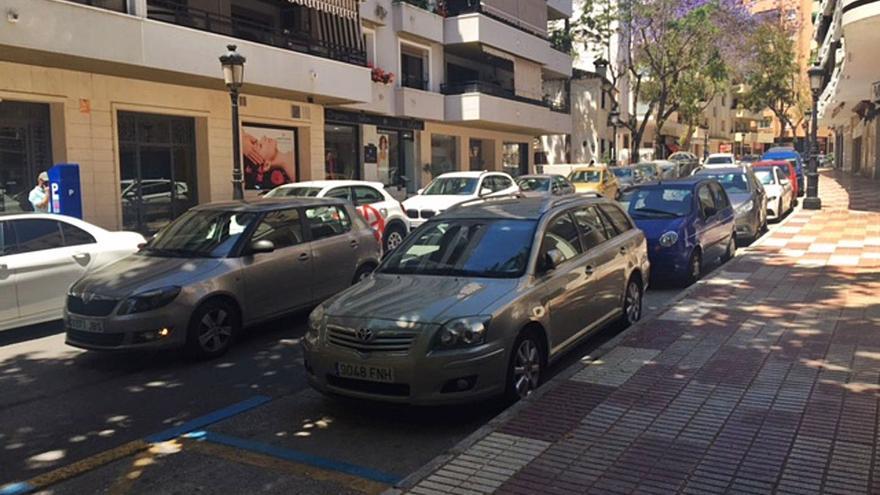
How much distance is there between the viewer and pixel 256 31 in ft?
59.6

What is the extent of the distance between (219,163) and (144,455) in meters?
14.4

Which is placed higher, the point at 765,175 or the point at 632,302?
the point at 765,175

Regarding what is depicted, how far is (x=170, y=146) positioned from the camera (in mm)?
17547

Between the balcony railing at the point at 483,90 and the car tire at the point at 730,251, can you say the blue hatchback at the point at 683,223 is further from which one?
the balcony railing at the point at 483,90

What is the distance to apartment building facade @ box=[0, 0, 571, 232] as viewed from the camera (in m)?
14.2

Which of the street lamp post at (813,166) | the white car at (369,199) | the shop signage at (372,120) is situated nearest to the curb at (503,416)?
the white car at (369,199)

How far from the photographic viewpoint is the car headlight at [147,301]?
22.4ft

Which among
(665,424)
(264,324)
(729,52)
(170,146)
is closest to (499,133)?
(729,52)

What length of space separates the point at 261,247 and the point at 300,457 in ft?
11.2

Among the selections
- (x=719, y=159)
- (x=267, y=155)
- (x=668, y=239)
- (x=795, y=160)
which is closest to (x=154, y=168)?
(x=267, y=155)

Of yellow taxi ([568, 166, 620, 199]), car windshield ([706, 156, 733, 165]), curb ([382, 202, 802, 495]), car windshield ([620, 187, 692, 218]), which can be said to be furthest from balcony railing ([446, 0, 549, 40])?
curb ([382, 202, 802, 495])

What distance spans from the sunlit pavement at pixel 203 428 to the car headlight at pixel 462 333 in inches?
25.8

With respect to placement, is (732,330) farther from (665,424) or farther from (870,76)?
(870,76)

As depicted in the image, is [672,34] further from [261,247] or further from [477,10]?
[261,247]
